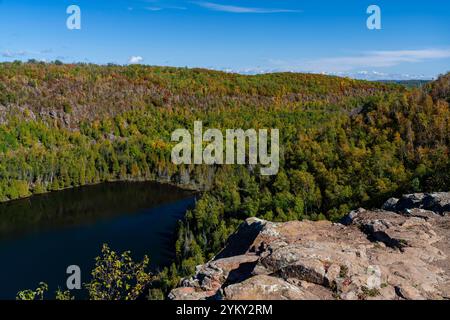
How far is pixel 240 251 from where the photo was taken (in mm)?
19375

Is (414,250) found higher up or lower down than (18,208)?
higher up

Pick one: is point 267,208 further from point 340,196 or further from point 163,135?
point 163,135

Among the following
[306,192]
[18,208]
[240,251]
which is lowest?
[18,208]

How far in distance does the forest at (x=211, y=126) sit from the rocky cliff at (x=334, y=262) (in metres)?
10.1

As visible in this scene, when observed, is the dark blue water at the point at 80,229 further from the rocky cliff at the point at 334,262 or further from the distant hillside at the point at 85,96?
the distant hillside at the point at 85,96

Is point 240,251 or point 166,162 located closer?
point 240,251

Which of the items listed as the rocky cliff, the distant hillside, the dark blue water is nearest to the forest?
the distant hillside

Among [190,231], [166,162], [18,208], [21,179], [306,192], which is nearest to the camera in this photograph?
[190,231]

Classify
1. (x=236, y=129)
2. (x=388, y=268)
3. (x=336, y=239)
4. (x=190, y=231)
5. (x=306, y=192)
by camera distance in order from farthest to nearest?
(x=236, y=129), (x=306, y=192), (x=190, y=231), (x=336, y=239), (x=388, y=268)

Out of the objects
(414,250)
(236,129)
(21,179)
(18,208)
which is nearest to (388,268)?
(414,250)

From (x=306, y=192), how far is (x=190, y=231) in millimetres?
20764

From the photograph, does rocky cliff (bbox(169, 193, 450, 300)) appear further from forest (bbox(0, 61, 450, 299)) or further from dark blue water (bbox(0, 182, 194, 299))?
dark blue water (bbox(0, 182, 194, 299))

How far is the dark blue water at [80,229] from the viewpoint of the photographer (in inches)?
2357

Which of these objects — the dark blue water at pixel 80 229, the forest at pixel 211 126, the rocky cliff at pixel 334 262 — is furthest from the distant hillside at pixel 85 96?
the rocky cliff at pixel 334 262
